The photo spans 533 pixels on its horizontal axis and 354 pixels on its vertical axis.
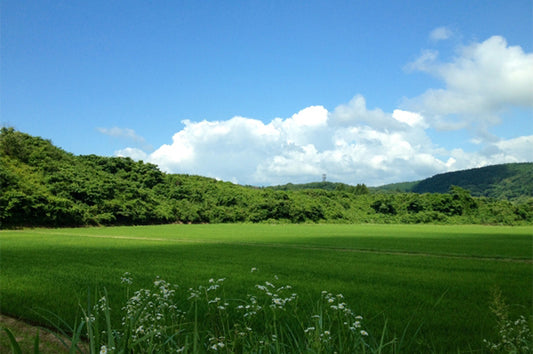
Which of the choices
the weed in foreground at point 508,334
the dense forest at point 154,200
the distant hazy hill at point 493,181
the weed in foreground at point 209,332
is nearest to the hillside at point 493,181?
the distant hazy hill at point 493,181

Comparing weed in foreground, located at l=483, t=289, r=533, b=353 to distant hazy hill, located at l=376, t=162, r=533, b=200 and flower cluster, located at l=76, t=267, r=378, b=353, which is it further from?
distant hazy hill, located at l=376, t=162, r=533, b=200

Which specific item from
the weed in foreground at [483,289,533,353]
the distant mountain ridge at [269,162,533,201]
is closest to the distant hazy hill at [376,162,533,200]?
the distant mountain ridge at [269,162,533,201]

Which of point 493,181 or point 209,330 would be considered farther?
point 493,181

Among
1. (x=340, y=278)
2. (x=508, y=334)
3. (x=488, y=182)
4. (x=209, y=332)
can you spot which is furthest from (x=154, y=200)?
(x=488, y=182)

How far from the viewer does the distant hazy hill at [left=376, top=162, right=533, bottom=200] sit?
393ft

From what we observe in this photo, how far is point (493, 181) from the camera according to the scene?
13675cm

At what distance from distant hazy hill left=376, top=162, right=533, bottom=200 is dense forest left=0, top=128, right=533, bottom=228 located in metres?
60.2

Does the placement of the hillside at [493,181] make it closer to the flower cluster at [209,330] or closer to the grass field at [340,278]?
the grass field at [340,278]

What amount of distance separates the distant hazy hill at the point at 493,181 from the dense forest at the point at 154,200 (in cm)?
6019

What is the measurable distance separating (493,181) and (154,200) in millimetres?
126587

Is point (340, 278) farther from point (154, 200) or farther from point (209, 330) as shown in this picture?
point (154, 200)

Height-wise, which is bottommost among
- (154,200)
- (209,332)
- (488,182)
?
(209,332)

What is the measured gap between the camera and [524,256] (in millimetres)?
19016

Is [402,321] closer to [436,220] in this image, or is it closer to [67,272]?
[67,272]
